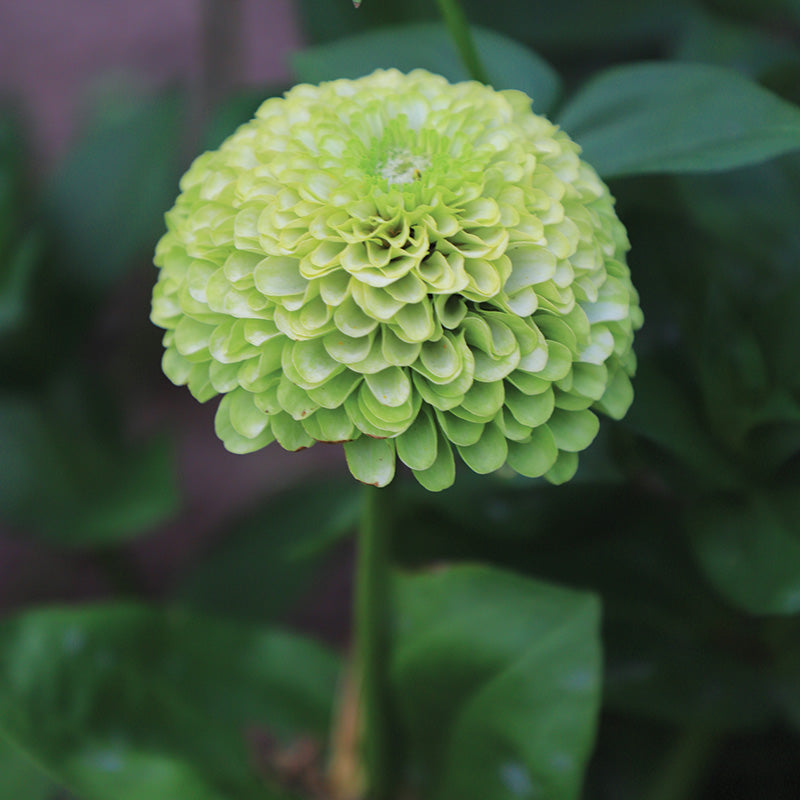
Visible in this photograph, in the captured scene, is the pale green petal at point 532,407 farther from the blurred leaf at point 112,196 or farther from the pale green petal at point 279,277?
the blurred leaf at point 112,196

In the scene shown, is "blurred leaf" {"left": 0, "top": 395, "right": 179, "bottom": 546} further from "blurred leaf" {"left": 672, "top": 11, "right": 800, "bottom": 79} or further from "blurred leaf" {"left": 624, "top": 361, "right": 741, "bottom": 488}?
"blurred leaf" {"left": 672, "top": 11, "right": 800, "bottom": 79}

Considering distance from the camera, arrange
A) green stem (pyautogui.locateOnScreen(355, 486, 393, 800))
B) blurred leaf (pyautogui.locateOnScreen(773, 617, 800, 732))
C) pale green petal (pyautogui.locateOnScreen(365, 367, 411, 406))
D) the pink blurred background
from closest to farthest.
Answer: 1. pale green petal (pyautogui.locateOnScreen(365, 367, 411, 406))
2. green stem (pyautogui.locateOnScreen(355, 486, 393, 800))
3. blurred leaf (pyautogui.locateOnScreen(773, 617, 800, 732))
4. the pink blurred background

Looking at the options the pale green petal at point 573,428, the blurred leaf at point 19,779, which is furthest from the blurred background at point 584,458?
the pale green petal at point 573,428

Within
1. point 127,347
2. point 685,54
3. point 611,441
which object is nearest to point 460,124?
point 611,441

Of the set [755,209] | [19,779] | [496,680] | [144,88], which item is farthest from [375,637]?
[144,88]

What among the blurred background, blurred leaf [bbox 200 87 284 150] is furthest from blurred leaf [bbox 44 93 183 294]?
blurred leaf [bbox 200 87 284 150]

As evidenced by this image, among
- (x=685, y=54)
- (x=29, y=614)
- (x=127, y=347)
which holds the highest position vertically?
(x=685, y=54)

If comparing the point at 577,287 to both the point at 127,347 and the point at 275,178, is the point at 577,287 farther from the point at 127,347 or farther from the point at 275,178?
the point at 127,347
